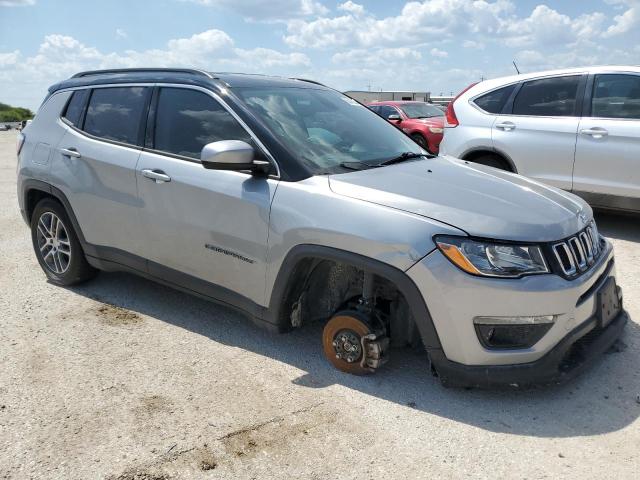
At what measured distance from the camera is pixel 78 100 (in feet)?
15.2

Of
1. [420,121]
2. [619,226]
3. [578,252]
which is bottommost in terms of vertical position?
[619,226]

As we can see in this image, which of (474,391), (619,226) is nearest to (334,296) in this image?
(474,391)

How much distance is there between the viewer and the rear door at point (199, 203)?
133 inches

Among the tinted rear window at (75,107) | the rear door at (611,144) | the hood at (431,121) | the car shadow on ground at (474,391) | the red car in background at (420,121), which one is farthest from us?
the hood at (431,121)

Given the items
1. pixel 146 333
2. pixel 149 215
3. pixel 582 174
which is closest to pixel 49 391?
pixel 146 333

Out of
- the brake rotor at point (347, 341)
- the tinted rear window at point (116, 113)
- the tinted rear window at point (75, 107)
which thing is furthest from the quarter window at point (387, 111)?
the brake rotor at point (347, 341)

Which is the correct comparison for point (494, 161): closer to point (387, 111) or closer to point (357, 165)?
point (357, 165)

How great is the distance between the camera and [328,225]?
3.04 metres

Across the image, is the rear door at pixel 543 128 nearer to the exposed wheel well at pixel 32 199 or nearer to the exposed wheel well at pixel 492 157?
the exposed wheel well at pixel 492 157

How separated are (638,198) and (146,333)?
191 inches

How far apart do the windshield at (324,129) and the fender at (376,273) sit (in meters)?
0.50

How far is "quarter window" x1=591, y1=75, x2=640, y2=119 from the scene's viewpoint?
5.94m

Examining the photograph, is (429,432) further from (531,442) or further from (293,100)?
(293,100)

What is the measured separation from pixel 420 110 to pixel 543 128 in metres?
8.31
